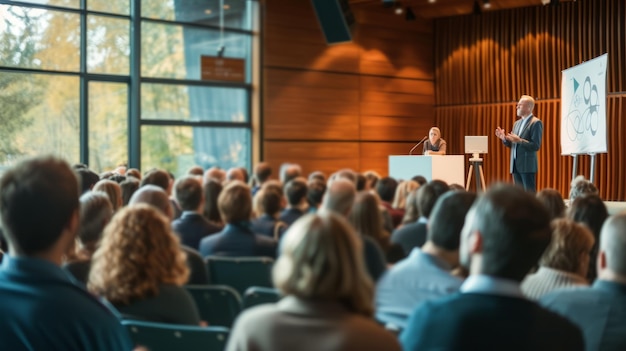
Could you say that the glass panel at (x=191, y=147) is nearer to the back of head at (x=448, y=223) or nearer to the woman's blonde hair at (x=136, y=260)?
the woman's blonde hair at (x=136, y=260)

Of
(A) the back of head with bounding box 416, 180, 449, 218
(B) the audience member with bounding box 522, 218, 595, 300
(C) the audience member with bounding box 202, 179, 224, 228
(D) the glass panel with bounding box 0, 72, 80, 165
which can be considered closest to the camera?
(B) the audience member with bounding box 522, 218, 595, 300

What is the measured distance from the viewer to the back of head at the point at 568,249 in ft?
10.8

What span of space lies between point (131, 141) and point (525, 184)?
238 inches

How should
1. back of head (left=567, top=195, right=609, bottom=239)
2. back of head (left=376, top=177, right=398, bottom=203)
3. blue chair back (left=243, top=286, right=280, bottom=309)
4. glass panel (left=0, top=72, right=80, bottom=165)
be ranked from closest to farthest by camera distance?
1. blue chair back (left=243, top=286, right=280, bottom=309)
2. back of head (left=567, top=195, right=609, bottom=239)
3. back of head (left=376, top=177, right=398, bottom=203)
4. glass panel (left=0, top=72, right=80, bottom=165)

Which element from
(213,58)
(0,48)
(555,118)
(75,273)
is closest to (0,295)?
(75,273)

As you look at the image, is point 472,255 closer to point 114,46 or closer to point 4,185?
point 4,185

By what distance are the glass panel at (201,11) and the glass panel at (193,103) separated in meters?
1.10

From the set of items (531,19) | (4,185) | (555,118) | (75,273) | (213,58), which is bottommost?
(75,273)

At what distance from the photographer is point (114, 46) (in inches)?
501

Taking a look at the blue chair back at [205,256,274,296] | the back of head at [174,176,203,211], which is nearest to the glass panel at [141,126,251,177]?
the back of head at [174,176,203,211]

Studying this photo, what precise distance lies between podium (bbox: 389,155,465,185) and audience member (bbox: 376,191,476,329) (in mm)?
8252

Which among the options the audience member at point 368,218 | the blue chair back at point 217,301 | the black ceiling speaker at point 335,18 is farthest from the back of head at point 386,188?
the black ceiling speaker at point 335,18

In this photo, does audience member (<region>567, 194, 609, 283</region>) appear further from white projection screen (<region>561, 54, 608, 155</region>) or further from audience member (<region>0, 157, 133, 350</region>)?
white projection screen (<region>561, 54, 608, 155</region>)

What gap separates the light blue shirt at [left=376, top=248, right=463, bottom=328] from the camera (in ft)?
10.3
